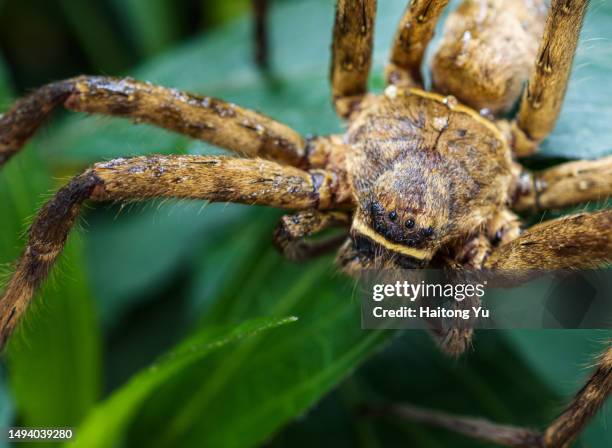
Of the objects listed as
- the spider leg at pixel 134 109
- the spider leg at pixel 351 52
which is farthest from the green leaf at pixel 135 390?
the spider leg at pixel 351 52

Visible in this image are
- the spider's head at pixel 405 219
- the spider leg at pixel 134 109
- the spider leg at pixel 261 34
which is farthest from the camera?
the spider leg at pixel 261 34

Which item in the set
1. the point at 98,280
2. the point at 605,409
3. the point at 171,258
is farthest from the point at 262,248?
the point at 605,409

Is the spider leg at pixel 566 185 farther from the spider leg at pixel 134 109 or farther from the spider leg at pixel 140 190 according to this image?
the spider leg at pixel 134 109

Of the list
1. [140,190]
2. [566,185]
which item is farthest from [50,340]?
[566,185]

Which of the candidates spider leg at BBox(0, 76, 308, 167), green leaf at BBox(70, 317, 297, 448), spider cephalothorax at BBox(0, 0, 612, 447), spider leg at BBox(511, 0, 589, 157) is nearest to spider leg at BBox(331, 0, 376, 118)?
spider cephalothorax at BBox(0, 0, 612, 447)

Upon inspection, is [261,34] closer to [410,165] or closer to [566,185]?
[410,165]

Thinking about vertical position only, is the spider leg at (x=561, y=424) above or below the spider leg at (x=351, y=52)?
below
